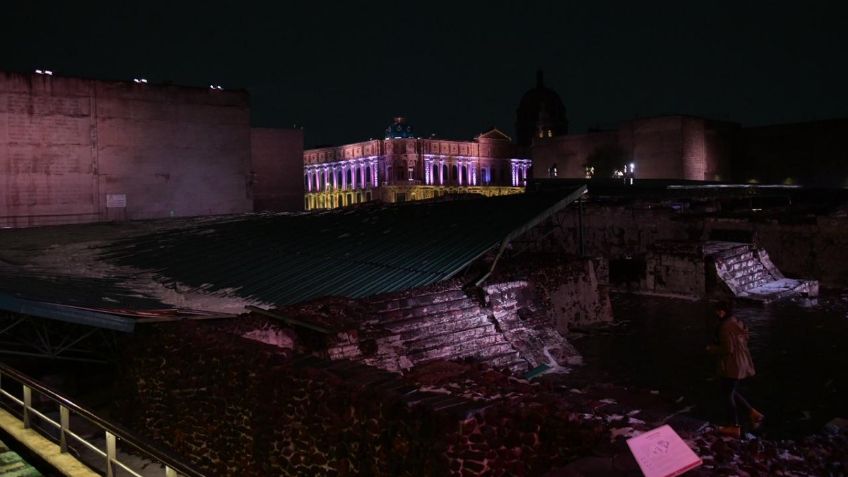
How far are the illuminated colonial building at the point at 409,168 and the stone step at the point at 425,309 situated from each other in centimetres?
6783

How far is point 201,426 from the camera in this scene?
8.84 m

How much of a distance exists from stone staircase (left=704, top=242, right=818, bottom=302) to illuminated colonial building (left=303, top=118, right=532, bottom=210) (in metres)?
60.7

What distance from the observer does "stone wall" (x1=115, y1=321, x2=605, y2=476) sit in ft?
19.6

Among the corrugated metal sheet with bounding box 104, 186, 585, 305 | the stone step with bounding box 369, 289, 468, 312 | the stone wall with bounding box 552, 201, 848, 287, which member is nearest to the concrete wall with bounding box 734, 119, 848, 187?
the stone wall with bounding box 552, 201, 848, 287

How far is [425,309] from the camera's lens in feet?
37.4

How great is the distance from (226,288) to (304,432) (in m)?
6.60

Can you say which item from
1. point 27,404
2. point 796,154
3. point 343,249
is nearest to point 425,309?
point 343,249

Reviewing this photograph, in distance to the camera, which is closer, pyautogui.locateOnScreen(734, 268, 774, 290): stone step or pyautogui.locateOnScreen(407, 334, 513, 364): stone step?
pyautogui.locateOnScreen(407, 334, 513, 364): stone step

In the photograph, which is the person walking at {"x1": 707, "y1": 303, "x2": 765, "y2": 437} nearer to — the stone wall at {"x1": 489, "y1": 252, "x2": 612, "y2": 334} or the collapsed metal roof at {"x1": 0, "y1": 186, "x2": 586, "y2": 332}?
the collapsed metal roof at {"x1": 0, "y1": 186, "x2": 586, "y2": 332}

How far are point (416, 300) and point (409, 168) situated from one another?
74.4 meters

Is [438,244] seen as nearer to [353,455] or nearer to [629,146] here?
[353,455]

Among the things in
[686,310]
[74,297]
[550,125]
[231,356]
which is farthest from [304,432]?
[550,125]

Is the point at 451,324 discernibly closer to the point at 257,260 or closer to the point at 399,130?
the point at 257,260

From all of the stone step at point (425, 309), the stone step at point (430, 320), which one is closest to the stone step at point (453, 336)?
the stone step at point (430, 320)
